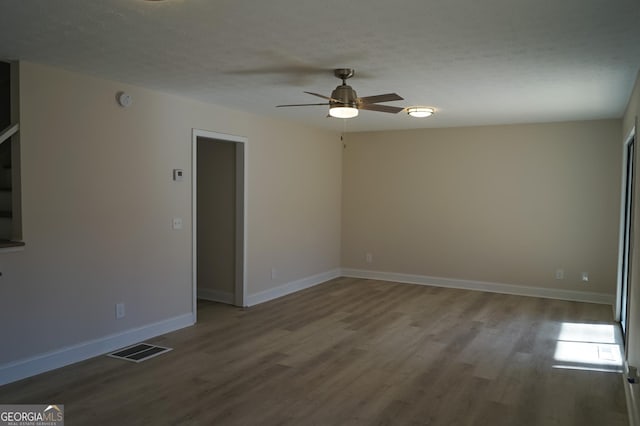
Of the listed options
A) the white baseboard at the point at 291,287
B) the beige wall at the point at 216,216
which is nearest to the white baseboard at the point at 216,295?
the beige wall at the point at 216,216

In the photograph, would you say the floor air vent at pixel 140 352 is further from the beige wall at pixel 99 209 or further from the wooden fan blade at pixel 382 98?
the wooden fan blade at pixel 382 98

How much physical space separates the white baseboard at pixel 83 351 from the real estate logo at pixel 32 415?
0.44 m

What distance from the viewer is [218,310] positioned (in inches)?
226

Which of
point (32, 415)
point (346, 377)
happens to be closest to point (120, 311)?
point (32, 415)

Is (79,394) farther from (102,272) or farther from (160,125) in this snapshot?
(160,125)

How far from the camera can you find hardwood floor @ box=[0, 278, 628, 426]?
3.12 m

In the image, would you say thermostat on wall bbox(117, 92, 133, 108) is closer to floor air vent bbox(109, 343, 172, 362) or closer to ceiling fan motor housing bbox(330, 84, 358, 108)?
ceiling fan motor housing bbox(330, 84, 358, 108)

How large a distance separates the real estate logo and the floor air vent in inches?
35.9

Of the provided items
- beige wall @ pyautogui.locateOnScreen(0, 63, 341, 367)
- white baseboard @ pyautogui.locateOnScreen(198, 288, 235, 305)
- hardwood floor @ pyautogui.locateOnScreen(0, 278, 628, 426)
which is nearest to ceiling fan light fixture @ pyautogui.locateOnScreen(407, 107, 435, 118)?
beige wall @ pyautogui.locateOnScreen(0, 63, 341, 367)

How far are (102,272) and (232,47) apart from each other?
7.70 feet

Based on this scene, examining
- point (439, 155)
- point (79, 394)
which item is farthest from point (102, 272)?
point (439, 155)

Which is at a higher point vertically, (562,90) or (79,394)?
(562,90)

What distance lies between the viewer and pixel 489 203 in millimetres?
6891

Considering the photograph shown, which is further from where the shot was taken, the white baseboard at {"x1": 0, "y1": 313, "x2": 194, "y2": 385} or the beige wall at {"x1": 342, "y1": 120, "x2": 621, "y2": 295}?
the beige wall at {"x1": 342, "y1": 120, "x2": 621, "y2": 295}
